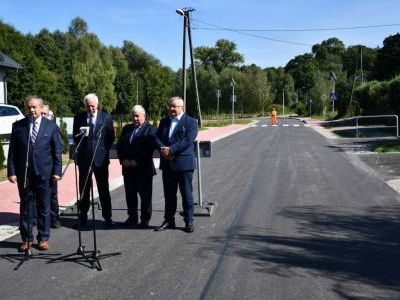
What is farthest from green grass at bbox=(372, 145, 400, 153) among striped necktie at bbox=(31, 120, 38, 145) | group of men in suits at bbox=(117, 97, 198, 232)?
striped necktie at bbox=(31, 120, 38, 145)

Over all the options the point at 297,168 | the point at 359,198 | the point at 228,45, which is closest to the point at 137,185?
the point at 359,198

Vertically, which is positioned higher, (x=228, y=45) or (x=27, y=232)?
(x=228, y=45)

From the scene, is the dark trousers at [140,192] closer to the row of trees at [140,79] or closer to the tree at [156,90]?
the row of trees at [140,79]

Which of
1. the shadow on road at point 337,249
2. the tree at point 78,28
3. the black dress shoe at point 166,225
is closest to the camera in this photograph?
the shadow on road at point 337,249

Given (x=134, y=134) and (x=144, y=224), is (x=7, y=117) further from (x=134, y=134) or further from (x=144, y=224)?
(x=144, y=224)

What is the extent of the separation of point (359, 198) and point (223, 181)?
3425 millimetres

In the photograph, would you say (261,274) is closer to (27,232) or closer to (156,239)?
(156,239)

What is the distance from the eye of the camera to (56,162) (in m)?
6.68

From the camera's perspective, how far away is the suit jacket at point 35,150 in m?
6.46

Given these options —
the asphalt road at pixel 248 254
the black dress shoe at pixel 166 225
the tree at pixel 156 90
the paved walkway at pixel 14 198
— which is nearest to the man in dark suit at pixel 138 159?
the black dress shoe at pixel 166 225

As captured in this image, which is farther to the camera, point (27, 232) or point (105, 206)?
point (105, 206)

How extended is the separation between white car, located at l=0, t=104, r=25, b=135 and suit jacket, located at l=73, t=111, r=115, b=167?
15140 mm

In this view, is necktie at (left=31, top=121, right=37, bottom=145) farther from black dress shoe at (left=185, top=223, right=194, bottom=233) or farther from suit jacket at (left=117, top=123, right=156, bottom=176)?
black dress shoe at (left=185, top=223, right=194, bottom=233)

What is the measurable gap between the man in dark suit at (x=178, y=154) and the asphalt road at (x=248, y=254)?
38 cm
